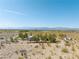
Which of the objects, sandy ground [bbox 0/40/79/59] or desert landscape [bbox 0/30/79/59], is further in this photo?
desert landscape [bbox 0/30/79/59]

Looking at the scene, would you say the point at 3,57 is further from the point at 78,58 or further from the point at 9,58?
the point at 78,58

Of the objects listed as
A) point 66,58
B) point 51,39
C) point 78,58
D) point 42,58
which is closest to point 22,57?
point 42,58

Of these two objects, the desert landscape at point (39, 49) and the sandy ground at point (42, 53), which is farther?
the desert landscape at point (39, 49)

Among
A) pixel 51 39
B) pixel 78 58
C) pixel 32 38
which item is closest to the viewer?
pixel 78 58

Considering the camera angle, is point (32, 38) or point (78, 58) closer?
point (78, 58)

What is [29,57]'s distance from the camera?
16.4 m

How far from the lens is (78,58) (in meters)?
15.9

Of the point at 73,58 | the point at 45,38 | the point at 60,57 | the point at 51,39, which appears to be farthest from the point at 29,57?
the point at 45,38

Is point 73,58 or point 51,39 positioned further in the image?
point 51,39

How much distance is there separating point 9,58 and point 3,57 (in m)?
0.73

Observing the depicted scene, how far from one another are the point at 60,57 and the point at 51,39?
1566 centimetres

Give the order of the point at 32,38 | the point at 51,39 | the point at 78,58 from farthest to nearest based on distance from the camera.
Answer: the point at 32,38
the point at 51,39
the point at 78,58

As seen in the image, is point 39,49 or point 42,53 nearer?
point 42,53

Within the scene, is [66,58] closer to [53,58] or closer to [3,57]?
[53,58]
